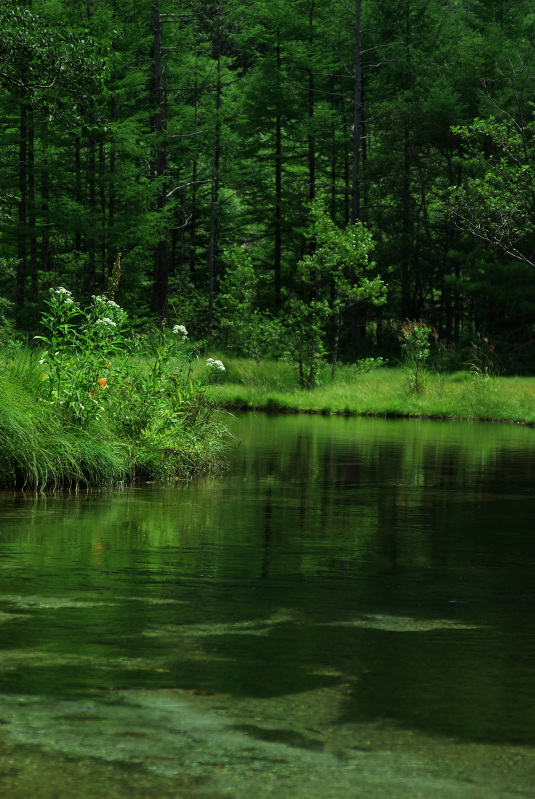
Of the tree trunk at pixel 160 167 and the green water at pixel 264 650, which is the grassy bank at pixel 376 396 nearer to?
the tree trunk at pixel 160 167

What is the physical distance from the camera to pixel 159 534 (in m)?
8.33

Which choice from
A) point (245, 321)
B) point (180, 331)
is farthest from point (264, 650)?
point (245, 321)

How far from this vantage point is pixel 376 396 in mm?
27594

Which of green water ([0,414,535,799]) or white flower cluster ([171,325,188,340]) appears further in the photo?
white flower cluster ([171,325,188,340])

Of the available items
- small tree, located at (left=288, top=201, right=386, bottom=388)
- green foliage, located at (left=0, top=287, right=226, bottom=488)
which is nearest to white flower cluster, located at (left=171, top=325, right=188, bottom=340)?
green foliage, located at (left=0, top=287, right=226, bottom=488)

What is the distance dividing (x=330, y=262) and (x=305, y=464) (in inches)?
730

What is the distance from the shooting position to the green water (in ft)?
11.6

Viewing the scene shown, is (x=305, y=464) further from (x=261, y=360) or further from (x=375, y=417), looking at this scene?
(x=261, y=360)

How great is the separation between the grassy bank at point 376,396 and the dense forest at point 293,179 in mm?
1423

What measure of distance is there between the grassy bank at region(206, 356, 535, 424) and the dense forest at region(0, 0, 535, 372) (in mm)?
1423

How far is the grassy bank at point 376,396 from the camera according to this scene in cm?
2589

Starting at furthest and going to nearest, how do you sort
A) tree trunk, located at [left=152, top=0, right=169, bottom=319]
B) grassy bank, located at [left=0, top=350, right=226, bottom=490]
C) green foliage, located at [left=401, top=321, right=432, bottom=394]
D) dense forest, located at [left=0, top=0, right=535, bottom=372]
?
tree trunk, located at [left=152, top=0, right=169, bottom=319] < dense forest, located at [left=0, top=0, right=535, bottom=372] < green foliage, located at [left=401, top=321, right=432, bottom=394] < grassy bank, located at [left=0, top=350, right=226, bottom=490]

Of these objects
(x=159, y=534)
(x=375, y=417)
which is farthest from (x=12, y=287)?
(x=159, y=534)

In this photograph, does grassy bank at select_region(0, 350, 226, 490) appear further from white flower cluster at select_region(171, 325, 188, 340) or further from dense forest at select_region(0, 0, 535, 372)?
dense forest at select_region(0, 0, 535, 372)
